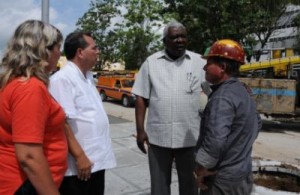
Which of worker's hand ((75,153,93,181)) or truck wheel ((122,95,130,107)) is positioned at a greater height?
worker's hand ((75,153,93,181))

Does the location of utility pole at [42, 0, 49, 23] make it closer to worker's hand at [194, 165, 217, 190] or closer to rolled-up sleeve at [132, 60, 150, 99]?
rolled-up sleeve at [132, 60, 150, 99]

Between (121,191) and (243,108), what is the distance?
2893 millimetres

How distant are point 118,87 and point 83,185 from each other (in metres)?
18.2

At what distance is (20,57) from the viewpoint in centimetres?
204

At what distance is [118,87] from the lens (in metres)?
21.1

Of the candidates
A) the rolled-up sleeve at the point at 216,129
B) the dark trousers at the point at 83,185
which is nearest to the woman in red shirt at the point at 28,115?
the dark trousers at the point at 83,185

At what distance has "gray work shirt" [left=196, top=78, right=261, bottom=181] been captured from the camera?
258 centimetres

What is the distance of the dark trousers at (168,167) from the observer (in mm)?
3654

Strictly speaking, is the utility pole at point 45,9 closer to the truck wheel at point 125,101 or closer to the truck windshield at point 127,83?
the truck wheel at point 125,101

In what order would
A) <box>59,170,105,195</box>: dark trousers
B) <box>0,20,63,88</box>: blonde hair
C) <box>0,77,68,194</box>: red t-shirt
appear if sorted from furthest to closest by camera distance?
<box>59,170,105,195</box>: dark trousers
<box>0,20,63,88</box>: blonde hair
<box>0,77,68,194</box>: red t-shirt

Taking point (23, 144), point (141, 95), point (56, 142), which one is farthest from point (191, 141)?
point (23, 144)

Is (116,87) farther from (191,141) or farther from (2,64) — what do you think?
(2,64)

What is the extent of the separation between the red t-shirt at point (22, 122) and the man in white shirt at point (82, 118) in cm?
56

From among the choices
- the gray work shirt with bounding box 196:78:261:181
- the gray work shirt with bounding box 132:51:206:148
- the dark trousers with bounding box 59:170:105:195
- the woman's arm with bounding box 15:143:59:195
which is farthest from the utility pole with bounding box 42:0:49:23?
→ the woman's arm with bounding box 15:143:59:195
